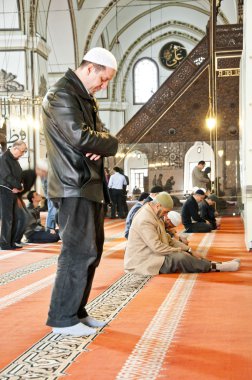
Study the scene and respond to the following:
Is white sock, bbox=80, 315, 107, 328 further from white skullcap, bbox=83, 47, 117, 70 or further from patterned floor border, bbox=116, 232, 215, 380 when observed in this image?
white skullcap, bbox=83, 47, 117, 70

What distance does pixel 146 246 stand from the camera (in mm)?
5246

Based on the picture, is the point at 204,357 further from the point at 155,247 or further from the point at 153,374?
the point at 155,247

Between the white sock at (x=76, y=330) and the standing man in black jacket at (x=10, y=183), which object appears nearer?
the white sock at (x=76, y=330)

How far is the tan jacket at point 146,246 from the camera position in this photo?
5164 mm

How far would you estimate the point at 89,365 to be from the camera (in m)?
2.65

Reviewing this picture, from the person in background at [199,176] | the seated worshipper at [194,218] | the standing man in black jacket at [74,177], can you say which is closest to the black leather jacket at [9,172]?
the seated worshipper at [194,218]

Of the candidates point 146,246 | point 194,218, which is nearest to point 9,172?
point 146,246

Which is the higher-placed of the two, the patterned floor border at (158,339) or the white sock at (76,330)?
the white sock at (76,330)

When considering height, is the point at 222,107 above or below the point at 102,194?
above

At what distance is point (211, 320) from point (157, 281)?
1.46 m

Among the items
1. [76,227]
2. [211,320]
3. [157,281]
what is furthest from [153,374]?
[157,281]

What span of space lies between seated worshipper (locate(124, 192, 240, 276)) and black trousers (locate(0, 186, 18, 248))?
281 cm

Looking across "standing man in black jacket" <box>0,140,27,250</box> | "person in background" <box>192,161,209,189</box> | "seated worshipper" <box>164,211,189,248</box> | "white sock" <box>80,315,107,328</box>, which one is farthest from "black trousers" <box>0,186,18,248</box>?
"person in background" <box>192,161,209,189</box>

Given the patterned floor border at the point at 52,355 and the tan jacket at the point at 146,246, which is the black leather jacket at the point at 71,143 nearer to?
the patterned floor border at the point at 52,355
